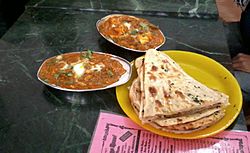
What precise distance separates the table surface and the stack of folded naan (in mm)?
132

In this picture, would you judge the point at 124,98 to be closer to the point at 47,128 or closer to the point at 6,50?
the point at 47,128

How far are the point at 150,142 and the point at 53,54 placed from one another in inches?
28.9

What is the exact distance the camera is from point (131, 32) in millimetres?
1546

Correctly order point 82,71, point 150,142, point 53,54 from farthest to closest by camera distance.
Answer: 1. point 53,54
2. point 82,71
3. point 150,142

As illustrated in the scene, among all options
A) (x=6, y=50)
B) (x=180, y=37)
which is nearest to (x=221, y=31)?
(x=180, y=37)

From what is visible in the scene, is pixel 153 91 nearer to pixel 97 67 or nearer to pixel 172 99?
pixel 172 99

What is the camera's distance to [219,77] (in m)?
1.33

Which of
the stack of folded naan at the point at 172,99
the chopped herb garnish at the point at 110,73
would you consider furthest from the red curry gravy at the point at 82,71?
the stack of folded naan at the point at 172,99

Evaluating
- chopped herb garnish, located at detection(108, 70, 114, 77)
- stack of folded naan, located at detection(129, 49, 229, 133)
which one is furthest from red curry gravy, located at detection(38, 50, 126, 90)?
stack of folded naan, located at detection(129, 49, 229, 133)

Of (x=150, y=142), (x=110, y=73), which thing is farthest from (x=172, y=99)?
(x=110, y=73)

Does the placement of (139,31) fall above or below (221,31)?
above

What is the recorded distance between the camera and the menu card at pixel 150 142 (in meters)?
1.08

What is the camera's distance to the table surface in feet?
3.70

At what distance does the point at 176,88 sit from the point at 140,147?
0.28 meters
